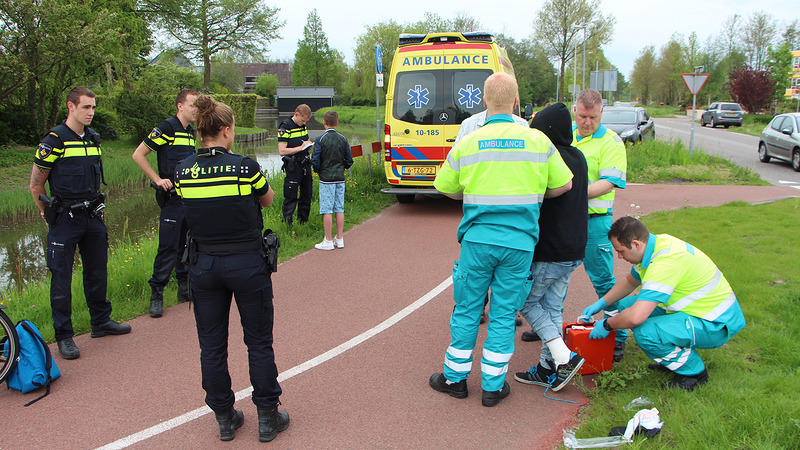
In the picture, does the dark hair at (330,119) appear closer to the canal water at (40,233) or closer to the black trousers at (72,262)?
the canal water at (40,233)

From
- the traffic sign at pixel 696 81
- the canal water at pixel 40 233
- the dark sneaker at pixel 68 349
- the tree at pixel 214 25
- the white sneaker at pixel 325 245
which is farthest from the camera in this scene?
the tree at pixel 214 25

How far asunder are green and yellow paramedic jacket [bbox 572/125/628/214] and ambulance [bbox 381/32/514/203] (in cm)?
548

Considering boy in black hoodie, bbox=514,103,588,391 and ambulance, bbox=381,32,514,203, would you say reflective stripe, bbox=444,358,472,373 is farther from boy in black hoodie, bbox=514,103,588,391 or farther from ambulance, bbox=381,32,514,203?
ambulance, bbox=381,32,514,203

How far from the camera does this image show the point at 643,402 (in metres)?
3.55

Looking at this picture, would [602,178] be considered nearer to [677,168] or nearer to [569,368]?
[569,368]

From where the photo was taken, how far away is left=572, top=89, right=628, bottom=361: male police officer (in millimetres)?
4336

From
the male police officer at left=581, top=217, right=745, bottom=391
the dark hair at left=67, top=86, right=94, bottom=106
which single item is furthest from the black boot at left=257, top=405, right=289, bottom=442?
the dark hair at left=67, top=86, right=94, bottom=106

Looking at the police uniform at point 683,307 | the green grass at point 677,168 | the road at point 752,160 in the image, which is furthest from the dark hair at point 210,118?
the road at point 752,160

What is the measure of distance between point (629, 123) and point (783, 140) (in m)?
4.51

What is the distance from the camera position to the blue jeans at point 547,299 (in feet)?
12.8

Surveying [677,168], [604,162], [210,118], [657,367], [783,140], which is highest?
[210,118]

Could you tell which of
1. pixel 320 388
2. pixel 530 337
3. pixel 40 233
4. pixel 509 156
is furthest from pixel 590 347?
pixel 40 233

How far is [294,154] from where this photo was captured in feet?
28.8

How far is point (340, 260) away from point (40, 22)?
55.1 feet
